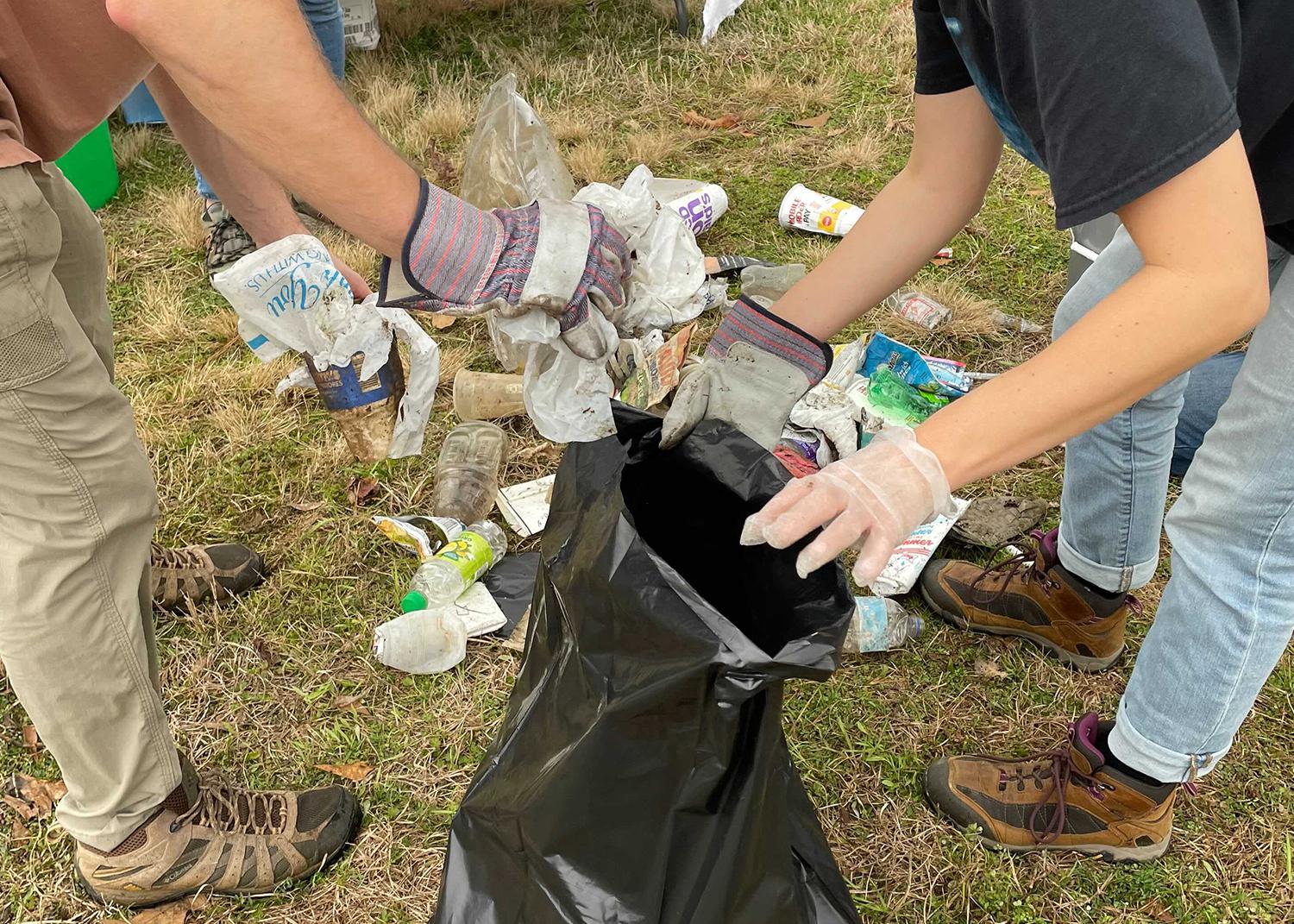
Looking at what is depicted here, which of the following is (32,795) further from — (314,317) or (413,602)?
(314,317)

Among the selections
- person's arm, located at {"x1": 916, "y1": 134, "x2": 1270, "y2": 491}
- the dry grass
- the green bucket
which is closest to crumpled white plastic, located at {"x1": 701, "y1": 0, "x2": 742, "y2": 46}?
the dry grass

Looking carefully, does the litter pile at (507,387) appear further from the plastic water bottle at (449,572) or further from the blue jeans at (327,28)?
the blue jeans at (327,28)

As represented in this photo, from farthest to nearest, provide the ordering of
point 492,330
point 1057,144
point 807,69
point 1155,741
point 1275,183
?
point 807,69
point 492,330
point 1155,741
point 1275,183
point 1057,144

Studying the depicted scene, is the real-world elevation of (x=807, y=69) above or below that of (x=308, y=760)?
above

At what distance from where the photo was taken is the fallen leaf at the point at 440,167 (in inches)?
149

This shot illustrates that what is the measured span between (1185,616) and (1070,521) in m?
0.50

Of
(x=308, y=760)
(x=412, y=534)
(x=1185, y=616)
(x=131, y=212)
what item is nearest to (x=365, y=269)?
(x=131, y=212)

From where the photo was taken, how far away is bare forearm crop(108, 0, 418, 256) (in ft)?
3.42

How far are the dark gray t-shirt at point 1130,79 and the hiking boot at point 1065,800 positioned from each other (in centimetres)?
106

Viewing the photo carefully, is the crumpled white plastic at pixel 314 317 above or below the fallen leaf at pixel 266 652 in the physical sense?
above

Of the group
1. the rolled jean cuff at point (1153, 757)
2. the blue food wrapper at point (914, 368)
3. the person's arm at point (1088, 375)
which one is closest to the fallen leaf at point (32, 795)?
the person's arm at point (1088, 375)

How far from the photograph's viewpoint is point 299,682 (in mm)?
2043

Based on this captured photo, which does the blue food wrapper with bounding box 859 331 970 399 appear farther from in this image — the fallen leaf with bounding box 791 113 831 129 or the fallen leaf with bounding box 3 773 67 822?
the fallen leaf with bounding box 3 773 67 822

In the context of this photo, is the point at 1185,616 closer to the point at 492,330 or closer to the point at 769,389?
the point at 769,389
